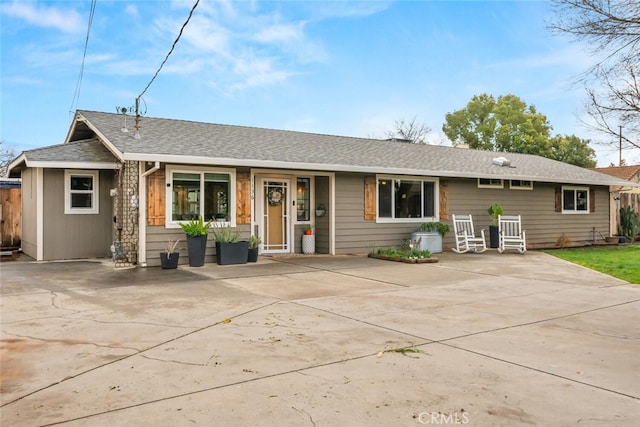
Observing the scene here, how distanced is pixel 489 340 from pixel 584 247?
13883 mm

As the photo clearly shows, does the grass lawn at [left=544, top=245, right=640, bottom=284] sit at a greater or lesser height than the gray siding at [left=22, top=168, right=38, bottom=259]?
lesser

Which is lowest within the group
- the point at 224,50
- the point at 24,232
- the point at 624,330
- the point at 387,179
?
the point at 624,330

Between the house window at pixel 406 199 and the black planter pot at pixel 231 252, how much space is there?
4189 millimetres

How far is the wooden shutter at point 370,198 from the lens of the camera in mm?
12805

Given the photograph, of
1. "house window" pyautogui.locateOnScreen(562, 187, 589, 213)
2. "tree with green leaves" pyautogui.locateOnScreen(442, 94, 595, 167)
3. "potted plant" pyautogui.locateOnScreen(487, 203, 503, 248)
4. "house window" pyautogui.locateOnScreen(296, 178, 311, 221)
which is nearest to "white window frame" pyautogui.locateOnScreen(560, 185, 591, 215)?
"house window" pyautogui.locateOnScreen(562, 187, 589, 213)

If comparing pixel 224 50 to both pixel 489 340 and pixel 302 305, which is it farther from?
pixel 489 340

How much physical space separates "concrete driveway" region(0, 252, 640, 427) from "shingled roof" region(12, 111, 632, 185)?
10.5 ft

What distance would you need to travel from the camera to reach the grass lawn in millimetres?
9656

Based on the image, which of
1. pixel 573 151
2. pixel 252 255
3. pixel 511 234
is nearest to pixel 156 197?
pixel 252 255

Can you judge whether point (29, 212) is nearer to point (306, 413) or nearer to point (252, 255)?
point (252, 255)

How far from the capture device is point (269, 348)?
421cm

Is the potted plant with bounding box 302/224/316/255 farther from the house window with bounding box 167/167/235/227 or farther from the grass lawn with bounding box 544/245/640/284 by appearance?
the grass lawn with bounding box 544/245/640/284

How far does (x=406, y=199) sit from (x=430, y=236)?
1.24 meters

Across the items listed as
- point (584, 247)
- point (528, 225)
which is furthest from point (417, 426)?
point (584, 247)
